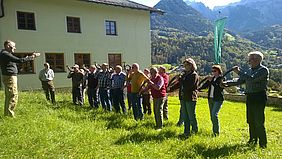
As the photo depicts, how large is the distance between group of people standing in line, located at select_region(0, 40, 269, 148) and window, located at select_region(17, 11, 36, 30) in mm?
9931

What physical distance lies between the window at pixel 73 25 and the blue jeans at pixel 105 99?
12084 mm

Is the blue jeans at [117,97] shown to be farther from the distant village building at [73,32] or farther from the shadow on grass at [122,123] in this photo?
the distant village building at [73,32]

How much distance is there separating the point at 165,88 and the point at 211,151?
2.97m

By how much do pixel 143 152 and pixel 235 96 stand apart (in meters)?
23.0

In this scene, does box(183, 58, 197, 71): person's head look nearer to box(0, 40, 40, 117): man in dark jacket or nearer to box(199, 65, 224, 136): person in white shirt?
box(199, 65, 224, 136): person in white shirt

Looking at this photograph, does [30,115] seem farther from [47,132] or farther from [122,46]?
[122,46]

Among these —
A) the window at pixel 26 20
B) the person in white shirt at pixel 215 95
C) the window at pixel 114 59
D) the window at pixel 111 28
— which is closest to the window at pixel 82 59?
the window at pixel 114 59

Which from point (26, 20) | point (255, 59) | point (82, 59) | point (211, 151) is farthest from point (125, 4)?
point (211, 151)

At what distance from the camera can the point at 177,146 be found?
6020mm

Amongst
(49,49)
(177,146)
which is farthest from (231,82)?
(49,49)

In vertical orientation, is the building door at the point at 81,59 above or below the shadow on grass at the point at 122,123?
above

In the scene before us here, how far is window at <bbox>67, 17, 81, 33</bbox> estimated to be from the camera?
70.5 ft

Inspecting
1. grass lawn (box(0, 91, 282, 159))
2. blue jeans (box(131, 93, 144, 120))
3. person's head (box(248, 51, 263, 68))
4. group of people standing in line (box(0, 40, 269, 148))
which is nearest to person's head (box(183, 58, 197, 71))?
group of people standing in line (box(0, 40, 269, 148))

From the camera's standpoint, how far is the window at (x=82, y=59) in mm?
22234
